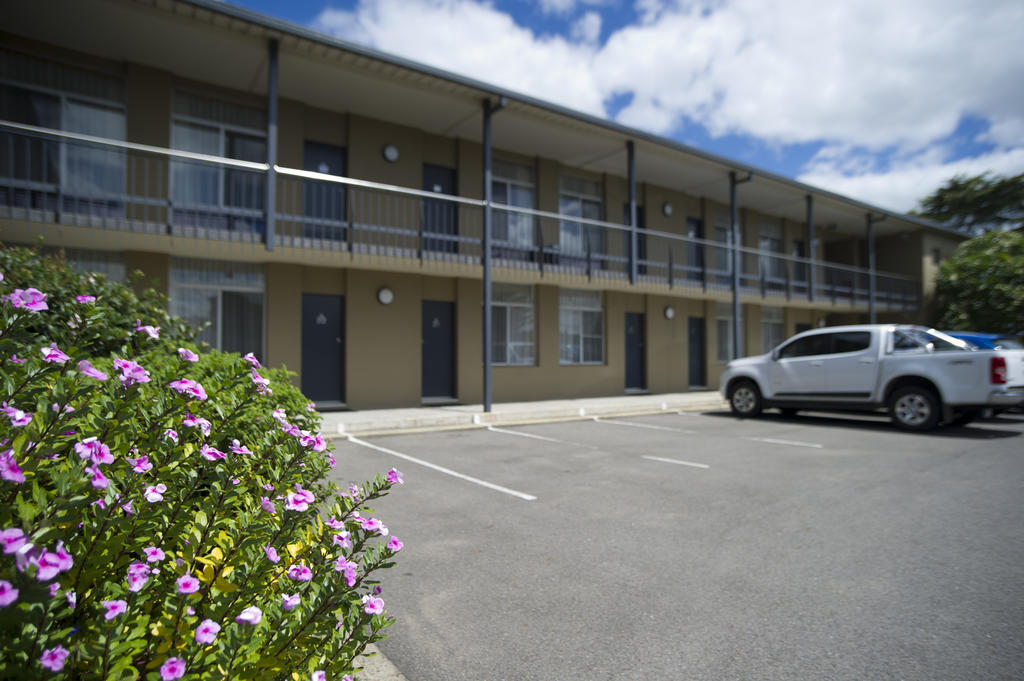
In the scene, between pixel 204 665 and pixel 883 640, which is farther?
pixel 883 640

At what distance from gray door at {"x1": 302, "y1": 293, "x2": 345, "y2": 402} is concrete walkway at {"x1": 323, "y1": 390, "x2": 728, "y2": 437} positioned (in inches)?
30.5

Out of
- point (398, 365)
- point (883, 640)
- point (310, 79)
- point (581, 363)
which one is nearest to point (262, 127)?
point (310, 79)

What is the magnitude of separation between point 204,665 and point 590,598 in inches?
92.4

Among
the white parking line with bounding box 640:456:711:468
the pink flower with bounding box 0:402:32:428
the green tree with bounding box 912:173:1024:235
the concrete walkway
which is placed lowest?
the white parking line with bounding box 640:456:711:468

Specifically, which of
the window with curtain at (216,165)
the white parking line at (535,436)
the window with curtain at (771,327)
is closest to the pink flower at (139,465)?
the white parking line at (535,436)

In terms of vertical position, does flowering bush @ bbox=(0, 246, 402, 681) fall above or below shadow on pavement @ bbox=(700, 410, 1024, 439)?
above

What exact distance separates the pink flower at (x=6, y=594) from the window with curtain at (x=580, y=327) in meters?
14.2

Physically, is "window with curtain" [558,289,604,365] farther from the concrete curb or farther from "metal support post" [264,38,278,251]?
"metal support post" [264,38,278,251]

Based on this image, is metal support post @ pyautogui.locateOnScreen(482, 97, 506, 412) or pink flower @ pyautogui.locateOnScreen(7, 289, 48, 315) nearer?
pink flower @ pyautogui.locateOnScreen(7, 289, 48, 315)

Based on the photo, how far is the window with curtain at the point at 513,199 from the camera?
46.3 feet

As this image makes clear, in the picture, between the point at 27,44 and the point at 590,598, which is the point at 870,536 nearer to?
the point at 590,598

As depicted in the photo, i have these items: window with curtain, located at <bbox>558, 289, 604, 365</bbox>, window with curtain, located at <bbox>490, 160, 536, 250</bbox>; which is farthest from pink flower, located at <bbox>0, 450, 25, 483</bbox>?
window with curtain, located at <bbox>558, 289, 604, 365</bbox>

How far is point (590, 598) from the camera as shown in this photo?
3.23 meters

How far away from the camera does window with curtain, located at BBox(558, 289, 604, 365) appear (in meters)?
15.2
